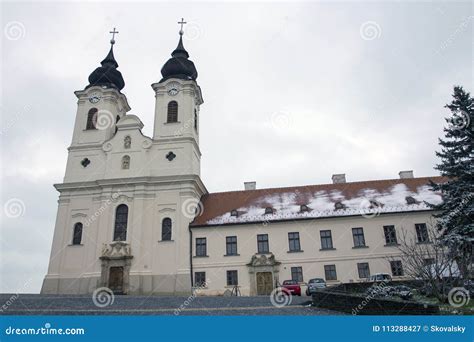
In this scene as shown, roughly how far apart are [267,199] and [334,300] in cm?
1763

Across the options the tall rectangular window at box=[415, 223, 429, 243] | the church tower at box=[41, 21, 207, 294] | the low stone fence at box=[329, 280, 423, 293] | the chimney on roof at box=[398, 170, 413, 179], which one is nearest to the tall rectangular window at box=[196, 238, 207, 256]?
the church tower at box=[41, 21, 207, 294]

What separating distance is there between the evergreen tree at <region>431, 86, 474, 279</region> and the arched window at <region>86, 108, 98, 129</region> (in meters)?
26.9

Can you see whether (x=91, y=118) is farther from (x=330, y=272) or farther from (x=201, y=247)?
(x=330, y=272)

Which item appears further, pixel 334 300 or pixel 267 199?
pixel 267 199

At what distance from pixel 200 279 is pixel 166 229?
4.61 metres

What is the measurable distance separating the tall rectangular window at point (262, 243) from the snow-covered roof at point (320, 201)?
1177 millimetres

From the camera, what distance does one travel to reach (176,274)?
26.0m

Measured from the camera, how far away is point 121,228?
2775cm

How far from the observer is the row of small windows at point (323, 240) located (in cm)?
2514

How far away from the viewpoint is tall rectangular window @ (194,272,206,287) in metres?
25.8

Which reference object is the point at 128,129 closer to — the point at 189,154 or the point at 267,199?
the point at 189,154

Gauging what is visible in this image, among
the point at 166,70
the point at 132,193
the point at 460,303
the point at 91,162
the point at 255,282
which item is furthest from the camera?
the point at 166,70

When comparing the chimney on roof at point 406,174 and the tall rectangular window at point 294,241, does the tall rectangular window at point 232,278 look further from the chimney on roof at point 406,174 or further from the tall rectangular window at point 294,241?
the chimney on roof at point 406,174

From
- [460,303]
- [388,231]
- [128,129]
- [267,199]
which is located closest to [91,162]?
[128,129]
